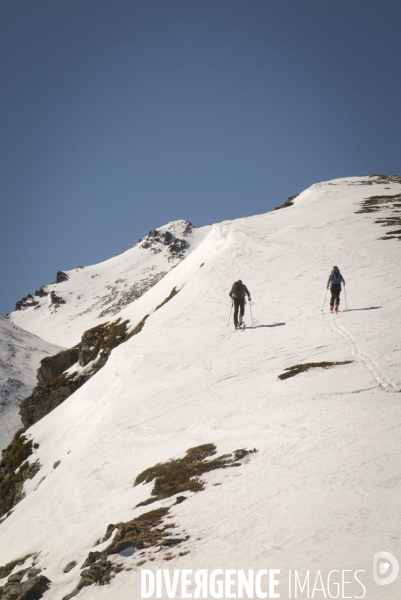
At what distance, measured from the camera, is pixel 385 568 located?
6.93 meters

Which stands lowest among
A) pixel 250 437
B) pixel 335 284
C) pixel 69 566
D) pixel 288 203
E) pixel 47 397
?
pixel 47 397

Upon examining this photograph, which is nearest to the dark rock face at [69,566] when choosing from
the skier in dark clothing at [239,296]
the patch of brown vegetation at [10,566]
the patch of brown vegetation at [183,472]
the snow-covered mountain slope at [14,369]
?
the patch of brown vegetation at [183,472]

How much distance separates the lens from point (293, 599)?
270 inches

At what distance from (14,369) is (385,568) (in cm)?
13343

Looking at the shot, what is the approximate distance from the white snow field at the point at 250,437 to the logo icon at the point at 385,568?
0.13 meters

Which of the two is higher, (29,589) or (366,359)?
(366,359)

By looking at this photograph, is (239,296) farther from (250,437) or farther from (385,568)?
(385,568)

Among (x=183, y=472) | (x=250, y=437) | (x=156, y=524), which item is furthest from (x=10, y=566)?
(x=250, y=437)

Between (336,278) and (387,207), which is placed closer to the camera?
(336,278)

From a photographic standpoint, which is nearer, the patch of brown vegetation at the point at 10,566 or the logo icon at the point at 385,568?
the logo icon at the point at 385,568

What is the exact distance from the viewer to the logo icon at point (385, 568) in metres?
6.67

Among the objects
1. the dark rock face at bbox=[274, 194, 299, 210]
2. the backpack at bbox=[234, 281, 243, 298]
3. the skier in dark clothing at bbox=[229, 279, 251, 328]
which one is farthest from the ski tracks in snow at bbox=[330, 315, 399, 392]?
the dark rock face at bbox=[274, 194, 299, 210]

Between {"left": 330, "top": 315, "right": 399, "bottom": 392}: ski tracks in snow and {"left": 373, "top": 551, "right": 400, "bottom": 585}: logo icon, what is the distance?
8401 mm

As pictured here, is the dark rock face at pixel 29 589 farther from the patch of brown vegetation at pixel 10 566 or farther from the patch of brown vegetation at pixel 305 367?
the patch of brown vegetation at pixel 305 367
